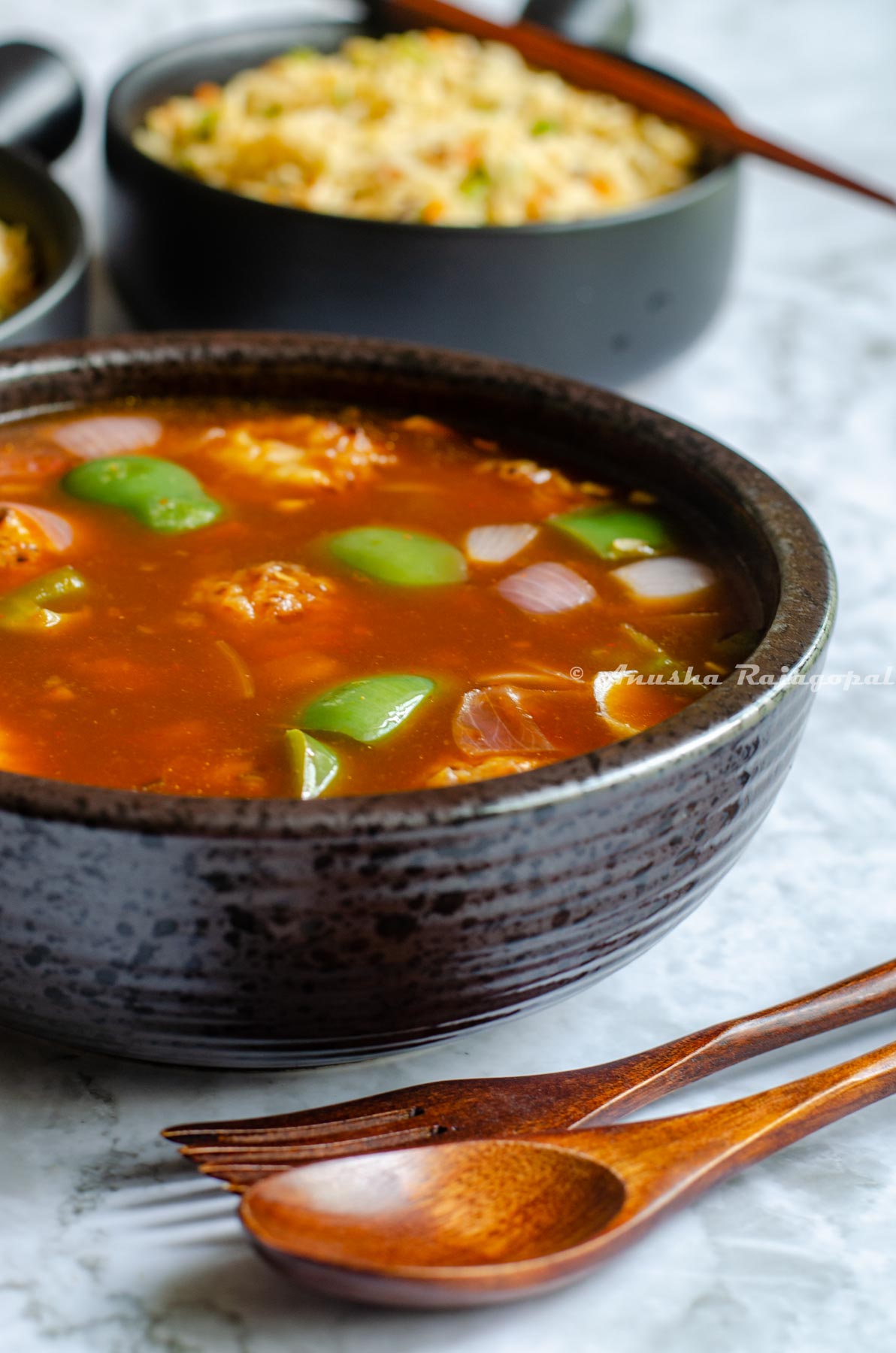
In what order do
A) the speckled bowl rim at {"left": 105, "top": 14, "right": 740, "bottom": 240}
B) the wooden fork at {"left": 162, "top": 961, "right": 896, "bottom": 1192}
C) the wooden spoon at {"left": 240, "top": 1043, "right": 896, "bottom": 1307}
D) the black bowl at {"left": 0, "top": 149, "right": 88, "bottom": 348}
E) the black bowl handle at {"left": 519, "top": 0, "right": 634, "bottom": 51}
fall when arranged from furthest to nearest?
the black bowl handle at {"left": 519, "top": 0, "right": 634, "bottom": 51}
the speckled bowl rim at {"left": 105, "top": 14, "right": 740, "bottom": 240}
the black bowl at {"left": 0, "top": 149, "right": 88, "bottom": 348}
the wooden fork at {"left": 162, "top": 961, "right": 896, "bottom": 1192}
the wooden spoon at {"left": 240, "top": 1043, "right": 896, "bottom": 1307}

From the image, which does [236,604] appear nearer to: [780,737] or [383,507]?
[383,507]

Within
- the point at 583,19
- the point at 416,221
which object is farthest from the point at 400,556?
the point at 583,19

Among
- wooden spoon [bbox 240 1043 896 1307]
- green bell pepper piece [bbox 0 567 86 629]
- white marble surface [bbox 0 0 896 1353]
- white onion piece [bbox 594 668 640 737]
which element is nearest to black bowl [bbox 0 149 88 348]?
green bell pepper piece [bbox 0 567 86 629]

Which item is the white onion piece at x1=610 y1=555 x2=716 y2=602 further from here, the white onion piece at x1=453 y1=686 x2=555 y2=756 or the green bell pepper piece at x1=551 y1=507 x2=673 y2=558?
the white onion piece at x1=453 y1=686 x2=555 y2=756

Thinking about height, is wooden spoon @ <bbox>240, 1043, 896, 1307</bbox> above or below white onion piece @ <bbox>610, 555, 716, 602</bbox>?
below

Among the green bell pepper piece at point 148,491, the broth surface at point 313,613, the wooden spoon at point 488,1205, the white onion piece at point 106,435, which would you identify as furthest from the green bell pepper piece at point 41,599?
the wooden spoon at point 488,1205

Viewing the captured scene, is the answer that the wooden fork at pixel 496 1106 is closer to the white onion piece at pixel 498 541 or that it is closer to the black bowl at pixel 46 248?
the white onion piece at pixel 498 541
